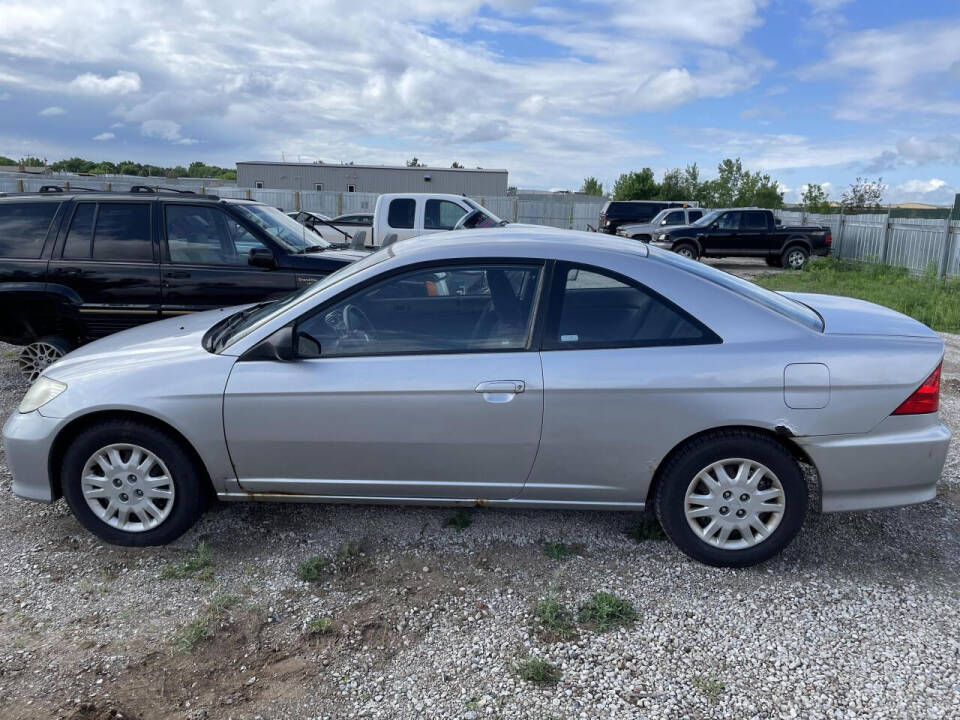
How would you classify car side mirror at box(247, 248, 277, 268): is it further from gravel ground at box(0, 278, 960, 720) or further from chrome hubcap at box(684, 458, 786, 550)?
chrome hubcap at box(684, 458, 786, 550)

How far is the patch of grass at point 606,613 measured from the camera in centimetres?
324

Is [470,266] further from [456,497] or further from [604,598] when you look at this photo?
[604,598]

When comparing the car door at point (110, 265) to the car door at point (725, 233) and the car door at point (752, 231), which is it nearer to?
the car door at point (725, 233)

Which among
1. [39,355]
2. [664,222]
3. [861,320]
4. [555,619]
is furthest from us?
[664,222]

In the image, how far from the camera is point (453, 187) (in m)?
50.1

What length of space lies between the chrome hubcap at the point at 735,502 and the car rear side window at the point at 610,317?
0.65m

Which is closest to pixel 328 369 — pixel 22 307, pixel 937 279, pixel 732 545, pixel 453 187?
pixel 732 545

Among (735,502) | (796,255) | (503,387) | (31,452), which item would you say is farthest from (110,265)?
(796,255)

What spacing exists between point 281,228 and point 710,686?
5.85 meters

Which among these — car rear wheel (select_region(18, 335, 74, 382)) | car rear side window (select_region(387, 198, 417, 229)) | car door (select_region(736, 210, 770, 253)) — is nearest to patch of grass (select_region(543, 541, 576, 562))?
car rear wheel (select_region(18, 335, 74, 382))

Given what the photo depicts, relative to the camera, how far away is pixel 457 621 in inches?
128

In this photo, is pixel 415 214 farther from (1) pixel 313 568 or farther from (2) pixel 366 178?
(2) pixel 366 178

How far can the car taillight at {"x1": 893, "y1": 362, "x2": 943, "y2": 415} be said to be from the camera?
349cm

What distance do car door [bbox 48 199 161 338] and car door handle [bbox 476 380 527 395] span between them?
428 centimetres
